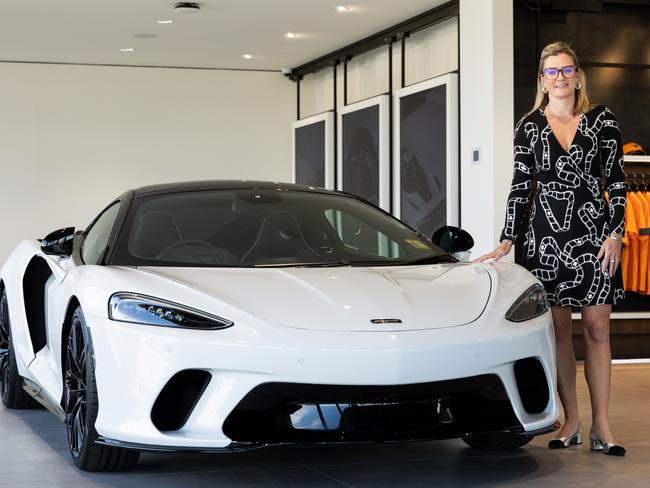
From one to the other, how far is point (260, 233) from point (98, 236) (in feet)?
2.34

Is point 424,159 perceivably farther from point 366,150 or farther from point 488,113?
point 488,113

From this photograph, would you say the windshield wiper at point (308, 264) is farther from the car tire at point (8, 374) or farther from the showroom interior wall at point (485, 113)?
the showroom interior wall at point (485, 113)

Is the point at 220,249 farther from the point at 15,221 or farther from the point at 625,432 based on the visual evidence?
the point at 15,221

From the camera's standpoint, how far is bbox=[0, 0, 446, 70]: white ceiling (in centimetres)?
996

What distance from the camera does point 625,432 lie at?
463cm

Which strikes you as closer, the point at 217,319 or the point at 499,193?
the point at 217,319

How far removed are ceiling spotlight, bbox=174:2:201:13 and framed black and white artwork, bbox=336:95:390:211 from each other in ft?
6.89

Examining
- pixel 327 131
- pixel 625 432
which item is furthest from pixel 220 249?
pixel 327 131

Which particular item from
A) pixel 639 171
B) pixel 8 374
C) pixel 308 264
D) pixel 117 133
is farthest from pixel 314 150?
pixel 308 264

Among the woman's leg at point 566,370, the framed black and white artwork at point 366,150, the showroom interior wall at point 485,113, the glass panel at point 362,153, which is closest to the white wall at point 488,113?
the showroom interior wall at point 485,113

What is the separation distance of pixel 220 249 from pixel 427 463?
104 centimetres

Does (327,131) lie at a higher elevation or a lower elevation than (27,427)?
higher

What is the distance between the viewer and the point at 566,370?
14.2 ft

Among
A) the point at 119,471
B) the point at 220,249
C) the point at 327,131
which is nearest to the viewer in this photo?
the point at 119,471
